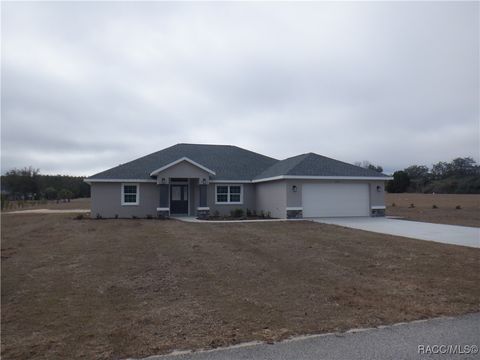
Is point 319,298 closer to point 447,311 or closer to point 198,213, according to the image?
point 447,311

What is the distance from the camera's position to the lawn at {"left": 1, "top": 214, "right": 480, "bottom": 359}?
4.89 m

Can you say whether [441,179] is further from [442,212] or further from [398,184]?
[442,212]

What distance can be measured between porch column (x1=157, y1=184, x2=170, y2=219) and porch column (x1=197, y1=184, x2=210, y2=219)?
1899 millimetres

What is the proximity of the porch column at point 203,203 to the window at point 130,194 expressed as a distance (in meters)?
3.88

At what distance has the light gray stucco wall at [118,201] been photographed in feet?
79.1

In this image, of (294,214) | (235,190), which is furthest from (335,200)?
(235,190)

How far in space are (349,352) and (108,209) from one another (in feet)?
71.9

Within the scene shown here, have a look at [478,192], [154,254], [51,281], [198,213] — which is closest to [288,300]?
[51,281]

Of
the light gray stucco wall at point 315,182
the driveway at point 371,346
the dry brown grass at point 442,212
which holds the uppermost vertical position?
the light gray stucco wall at point 315,182

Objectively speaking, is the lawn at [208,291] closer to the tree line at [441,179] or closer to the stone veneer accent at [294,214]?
the stone veneer accent at [294,214]

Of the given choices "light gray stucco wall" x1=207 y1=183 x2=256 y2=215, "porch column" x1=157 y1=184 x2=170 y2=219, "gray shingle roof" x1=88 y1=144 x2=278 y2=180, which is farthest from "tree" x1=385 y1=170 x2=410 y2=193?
"porch column" x1=157 y1=184 x2=170 y2=219

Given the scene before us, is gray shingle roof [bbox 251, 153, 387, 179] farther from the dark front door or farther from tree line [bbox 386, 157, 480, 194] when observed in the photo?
tree line [bbox 386, 157, 480, 194]

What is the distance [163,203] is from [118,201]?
2782 mm

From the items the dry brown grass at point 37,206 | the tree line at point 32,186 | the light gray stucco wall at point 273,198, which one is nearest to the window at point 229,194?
the light gray stucco wall at point 273,198
